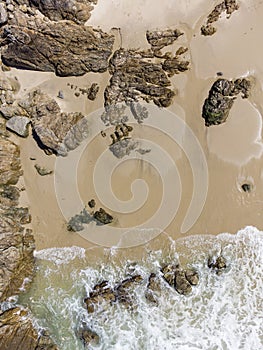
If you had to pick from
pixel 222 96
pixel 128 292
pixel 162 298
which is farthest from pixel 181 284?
pixel 222 96

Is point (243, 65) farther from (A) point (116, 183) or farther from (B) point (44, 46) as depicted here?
(B) point (44, 46)

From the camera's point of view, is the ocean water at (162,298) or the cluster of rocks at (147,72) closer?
the cluster of rocks at (147,72)

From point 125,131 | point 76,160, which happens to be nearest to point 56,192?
point 76,160

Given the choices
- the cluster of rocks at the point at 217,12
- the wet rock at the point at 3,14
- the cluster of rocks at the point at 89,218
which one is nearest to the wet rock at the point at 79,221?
the cluster of rocks at the point at 89,218

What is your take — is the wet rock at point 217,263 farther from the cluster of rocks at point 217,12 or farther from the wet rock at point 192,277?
the cluster of rocks at point 217,12

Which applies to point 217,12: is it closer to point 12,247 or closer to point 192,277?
point 192,277
